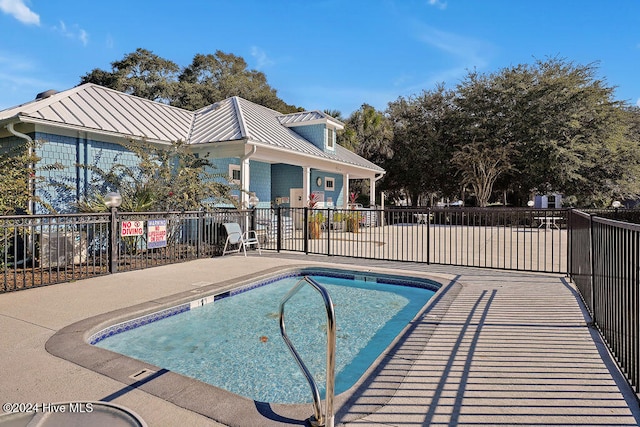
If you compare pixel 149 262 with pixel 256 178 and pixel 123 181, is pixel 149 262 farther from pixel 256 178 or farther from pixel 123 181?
pixel 256 178

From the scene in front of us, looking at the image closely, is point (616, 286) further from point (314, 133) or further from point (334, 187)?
point (334, 187)

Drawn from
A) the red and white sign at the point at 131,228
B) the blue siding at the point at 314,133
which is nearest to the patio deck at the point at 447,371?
the red and white sign at the point at 131,228

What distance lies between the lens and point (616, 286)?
2.95m

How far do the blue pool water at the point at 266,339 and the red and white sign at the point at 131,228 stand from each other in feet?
8.62

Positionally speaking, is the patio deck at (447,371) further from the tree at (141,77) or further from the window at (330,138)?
the tree at (141,77)

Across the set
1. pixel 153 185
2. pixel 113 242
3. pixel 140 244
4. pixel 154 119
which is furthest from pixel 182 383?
pixel 154 119

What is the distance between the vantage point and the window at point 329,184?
19.1m

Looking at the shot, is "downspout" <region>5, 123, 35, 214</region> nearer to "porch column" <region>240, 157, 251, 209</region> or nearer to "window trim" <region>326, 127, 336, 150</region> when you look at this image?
"porch column" <region>240, 157, 251, 209</region>

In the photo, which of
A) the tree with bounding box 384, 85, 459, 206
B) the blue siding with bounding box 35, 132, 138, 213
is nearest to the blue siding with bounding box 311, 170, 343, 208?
the tree with bounding box 384, 85, 459, 206

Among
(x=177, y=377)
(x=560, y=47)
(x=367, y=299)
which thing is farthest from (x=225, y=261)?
(x=560, y=47)

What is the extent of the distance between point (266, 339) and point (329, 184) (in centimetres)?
1557

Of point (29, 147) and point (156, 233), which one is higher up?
point (29, 147)

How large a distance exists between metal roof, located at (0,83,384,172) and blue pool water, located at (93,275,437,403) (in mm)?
6118

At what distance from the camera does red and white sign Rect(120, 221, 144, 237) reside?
691 cm
